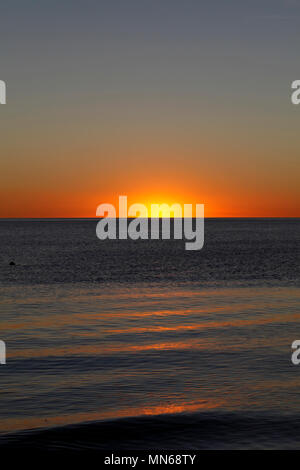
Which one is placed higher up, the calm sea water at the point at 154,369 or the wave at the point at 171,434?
the calm sea water at the point at 154,369

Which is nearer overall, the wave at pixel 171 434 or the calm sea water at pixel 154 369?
the wave at pixel 171 434

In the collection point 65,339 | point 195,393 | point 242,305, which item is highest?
point 242,305

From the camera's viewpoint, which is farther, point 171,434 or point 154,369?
point 154,369

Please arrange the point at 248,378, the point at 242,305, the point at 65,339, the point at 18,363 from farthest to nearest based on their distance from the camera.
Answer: the point at 242,305, the point at 65,339, the point at 18,363, the point at 248,378

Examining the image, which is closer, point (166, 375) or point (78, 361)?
point (166, 375)

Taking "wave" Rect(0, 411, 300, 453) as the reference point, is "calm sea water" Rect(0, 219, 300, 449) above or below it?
above

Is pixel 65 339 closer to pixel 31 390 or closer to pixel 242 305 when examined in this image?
pixel 31 390

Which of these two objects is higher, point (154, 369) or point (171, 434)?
point (154, 369)

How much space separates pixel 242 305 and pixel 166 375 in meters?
17.0

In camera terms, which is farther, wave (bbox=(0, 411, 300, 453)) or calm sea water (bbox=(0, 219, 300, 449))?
calm sea water (bbox=(0, 219, 300, 449))
